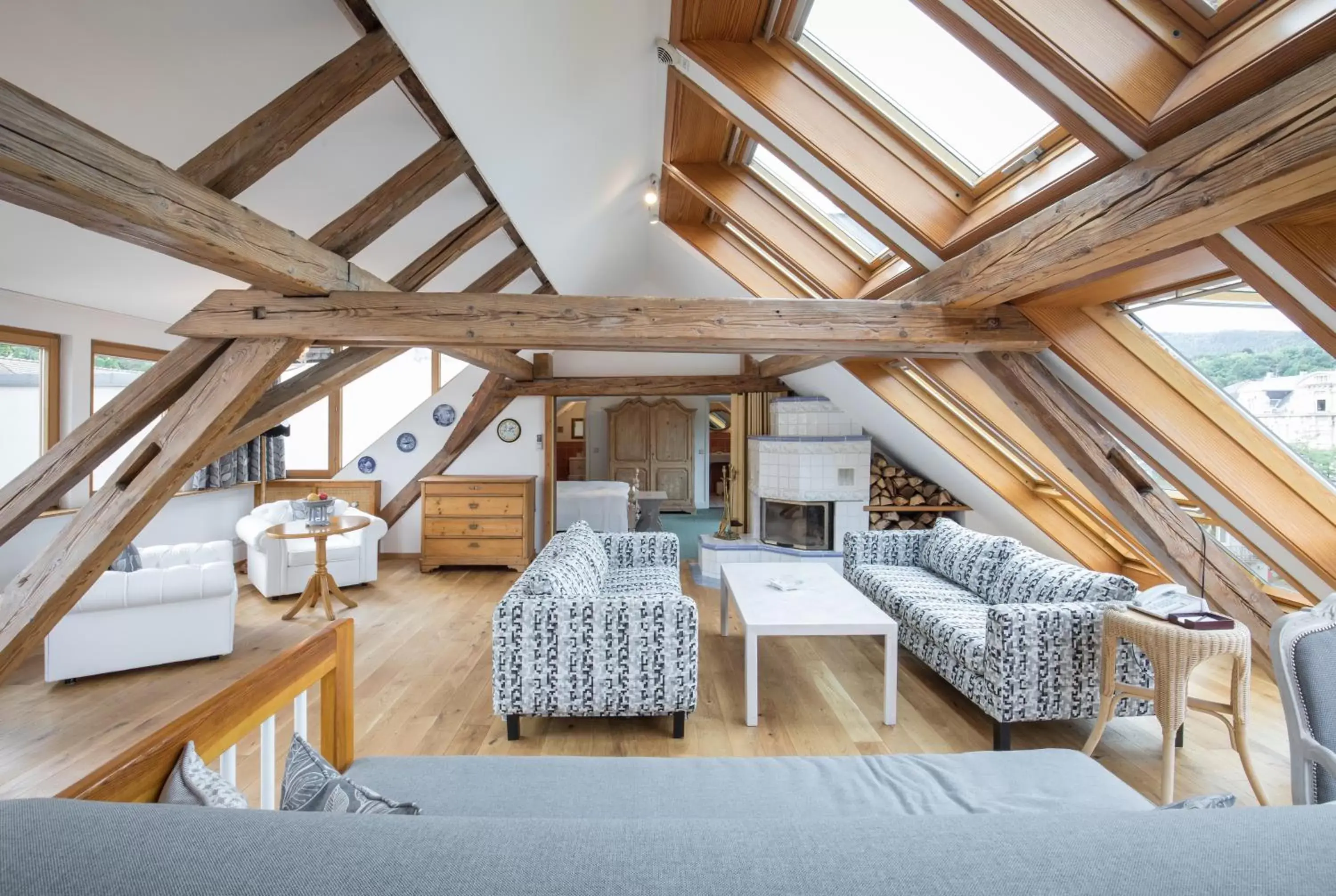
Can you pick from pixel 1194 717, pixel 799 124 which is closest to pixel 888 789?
pixel 799 124

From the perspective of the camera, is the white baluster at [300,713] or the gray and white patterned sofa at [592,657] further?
the gray and white patterned sofa at [592,657]

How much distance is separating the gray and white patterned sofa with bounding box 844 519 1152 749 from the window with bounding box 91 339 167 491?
526cm

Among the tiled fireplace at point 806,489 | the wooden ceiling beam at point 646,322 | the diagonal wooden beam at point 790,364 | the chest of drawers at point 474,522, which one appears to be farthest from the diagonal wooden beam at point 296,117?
the chest of drawers at point 474,522

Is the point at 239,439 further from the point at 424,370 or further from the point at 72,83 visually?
the point at 424,370

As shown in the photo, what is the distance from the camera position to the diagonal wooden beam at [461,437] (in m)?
5.91

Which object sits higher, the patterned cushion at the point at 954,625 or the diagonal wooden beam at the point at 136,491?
the diagonal wooden beam at the point at 136,491

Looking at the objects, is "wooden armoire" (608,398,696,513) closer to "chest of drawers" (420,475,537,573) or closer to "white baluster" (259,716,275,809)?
"chest of drawers" (420,475,537,573)

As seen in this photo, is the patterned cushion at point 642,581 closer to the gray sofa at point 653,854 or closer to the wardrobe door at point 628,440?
the gray sofa at point 653,854

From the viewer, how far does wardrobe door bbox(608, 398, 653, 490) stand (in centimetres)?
891

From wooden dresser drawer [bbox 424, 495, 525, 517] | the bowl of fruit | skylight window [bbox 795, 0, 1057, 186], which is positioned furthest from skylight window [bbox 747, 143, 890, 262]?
wooden dresser drawer [bbox 424, 495, 525, 517]

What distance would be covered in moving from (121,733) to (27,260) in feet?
7.87

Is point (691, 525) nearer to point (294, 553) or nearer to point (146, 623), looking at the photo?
point (294, 553)

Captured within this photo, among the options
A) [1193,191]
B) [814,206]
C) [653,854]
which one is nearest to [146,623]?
[653,854]

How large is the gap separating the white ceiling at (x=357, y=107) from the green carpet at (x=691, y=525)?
4.28 meters
